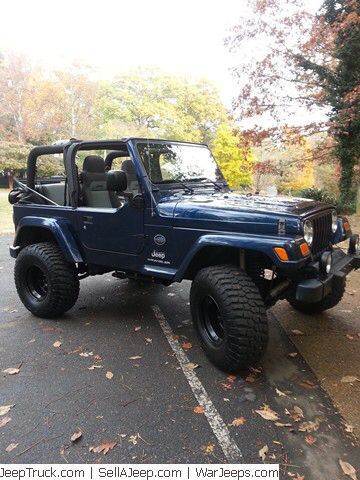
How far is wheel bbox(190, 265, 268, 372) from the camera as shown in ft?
8.94

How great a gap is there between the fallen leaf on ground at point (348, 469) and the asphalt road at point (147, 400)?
3cm

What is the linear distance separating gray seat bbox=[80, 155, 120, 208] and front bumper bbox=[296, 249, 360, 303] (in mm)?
2250

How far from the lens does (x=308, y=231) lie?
276cm

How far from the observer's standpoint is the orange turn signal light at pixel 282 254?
101 inches

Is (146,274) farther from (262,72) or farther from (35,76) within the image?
(35,76)

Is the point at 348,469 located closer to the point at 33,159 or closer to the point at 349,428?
the point at 349,428

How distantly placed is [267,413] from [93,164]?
125 inches

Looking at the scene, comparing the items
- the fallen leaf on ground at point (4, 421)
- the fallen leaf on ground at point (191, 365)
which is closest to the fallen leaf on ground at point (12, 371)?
the fallen leaf on ground at point (4, 421)

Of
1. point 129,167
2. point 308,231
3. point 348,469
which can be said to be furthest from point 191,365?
point 129,167

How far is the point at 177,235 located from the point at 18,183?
2627mm

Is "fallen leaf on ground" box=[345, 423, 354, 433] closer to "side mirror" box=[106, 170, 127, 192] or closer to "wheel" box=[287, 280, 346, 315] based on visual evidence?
"wheel" box=[287, 280, 346, 315]

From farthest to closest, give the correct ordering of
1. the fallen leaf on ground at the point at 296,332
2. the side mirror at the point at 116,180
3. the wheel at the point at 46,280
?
the wheel at the point at 46,280 < the fallen leaf on ground at the point at 296,332 < the side mirror at the point at 116,180

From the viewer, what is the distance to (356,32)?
11.0 metres

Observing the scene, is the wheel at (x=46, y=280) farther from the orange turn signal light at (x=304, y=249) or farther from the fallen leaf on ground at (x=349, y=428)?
the fallen leaf on ground at (x=349, y=428)
